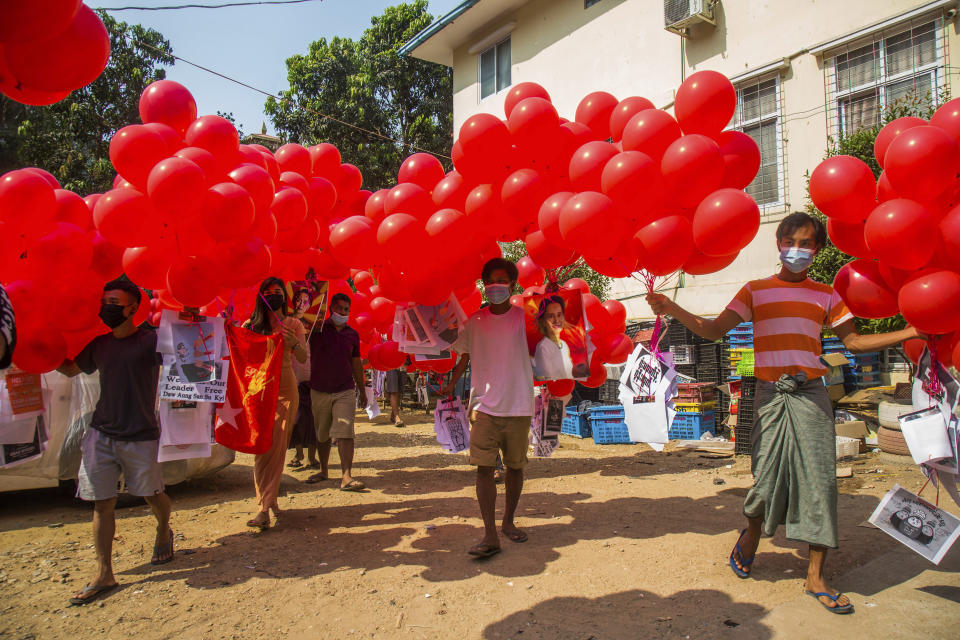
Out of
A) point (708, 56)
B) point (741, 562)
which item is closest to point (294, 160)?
point (741, 562)

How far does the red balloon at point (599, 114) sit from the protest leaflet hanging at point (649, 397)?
1652mm

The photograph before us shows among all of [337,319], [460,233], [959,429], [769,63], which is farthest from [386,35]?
[959,429]

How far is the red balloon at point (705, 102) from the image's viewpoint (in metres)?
3.41

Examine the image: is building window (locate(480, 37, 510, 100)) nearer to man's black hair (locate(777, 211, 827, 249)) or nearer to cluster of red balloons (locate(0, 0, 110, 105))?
man's black hair (locate(777, 211, 827, 249))

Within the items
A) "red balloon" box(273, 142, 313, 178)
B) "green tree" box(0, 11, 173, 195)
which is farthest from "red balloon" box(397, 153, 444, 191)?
"green tree" box(0, 11, 173, 195)

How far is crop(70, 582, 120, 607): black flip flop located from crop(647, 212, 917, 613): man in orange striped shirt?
11.7ft

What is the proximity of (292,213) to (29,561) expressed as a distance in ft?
9.64

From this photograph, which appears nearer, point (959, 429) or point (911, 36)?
point (959, 429)

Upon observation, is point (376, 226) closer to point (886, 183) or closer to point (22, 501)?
point (886, 183)

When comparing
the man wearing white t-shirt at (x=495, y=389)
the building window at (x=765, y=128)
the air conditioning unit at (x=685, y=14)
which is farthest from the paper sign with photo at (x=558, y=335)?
the air conditioning unit at (x=685, y=14)

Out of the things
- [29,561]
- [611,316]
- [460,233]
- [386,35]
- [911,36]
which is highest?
[386,35]

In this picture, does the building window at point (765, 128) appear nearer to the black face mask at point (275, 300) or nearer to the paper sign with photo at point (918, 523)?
the paper sign with photo at point (918, 523)

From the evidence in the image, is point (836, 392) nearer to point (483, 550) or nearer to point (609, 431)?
point (609, 431)

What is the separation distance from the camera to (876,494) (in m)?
5.08
